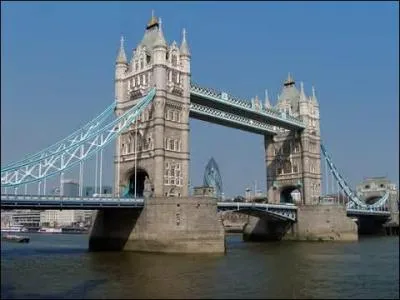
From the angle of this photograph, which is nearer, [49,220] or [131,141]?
[131,141]

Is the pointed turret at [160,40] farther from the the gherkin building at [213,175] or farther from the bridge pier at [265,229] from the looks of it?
the the gherkin building at [213,175]

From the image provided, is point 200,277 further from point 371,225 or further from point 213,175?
point 213,175

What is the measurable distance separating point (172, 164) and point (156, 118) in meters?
4.84

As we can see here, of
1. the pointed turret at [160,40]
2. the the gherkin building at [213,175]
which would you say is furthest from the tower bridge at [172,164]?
the the gherkin building at [213,175]

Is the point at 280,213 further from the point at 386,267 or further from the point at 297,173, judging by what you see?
the point at 386,267

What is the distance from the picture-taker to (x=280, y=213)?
204 feet

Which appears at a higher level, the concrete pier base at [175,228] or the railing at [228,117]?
the railing at [228,117]

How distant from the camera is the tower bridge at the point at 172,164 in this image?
42812 millimetres

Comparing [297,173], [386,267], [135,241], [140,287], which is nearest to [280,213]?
[297,173]

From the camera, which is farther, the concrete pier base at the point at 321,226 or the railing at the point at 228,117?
the concrete pier base at the point at 321,226

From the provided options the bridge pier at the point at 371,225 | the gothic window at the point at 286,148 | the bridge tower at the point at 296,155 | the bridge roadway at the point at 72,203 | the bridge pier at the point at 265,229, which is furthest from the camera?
the bridge pier at the point at 371,225

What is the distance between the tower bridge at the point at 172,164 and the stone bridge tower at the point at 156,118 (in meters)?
0.10

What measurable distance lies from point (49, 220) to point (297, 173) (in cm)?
9559

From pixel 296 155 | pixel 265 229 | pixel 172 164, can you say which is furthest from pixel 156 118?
pixel 296 155
